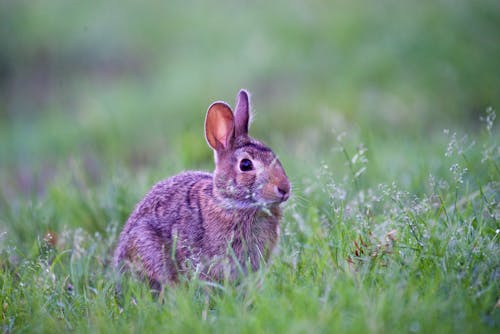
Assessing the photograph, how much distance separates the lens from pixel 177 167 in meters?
6.02

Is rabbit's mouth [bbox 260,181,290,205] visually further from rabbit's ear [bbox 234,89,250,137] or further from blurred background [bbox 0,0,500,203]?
blurred background [bbox 0,0,500,203]

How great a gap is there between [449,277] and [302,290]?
740 mm

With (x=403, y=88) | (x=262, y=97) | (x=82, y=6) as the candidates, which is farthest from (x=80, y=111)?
(x=403, y=88)

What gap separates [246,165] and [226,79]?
5036 mm

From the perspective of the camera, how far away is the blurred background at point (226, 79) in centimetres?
741

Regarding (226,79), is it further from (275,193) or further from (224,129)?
(275,193)

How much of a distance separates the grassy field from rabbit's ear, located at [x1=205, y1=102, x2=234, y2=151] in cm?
63

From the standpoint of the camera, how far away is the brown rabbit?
4152 mm

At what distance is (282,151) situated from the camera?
19.8 ft

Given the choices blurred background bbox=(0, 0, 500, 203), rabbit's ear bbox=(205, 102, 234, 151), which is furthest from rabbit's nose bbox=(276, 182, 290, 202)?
blurred background bbox=(0, 0, 500, 203)

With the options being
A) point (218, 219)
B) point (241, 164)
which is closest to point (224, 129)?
point (241, 164)

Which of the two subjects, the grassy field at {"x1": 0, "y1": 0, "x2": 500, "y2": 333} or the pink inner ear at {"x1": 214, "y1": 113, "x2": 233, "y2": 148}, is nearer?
the grassy field at {"x1": 0, "y1": 0, "x2": 500, "y2": 333}

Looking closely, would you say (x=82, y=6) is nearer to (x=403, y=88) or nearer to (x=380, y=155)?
(x=403, y=88)

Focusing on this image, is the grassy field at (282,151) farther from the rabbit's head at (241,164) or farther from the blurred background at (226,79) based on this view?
the rabbit's head at (241,164)
